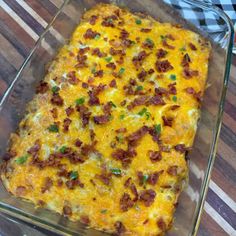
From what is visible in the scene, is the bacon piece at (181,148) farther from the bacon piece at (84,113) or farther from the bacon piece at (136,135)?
the bacon piece at (84,113)

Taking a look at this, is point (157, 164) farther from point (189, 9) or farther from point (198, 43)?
point (189, 9)

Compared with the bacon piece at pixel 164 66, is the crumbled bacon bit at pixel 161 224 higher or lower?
lower

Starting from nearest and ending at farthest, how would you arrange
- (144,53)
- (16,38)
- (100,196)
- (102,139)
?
(100,196) → (102,139) → (144,53) → (16,38)

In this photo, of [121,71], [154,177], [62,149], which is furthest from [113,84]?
[154,177]

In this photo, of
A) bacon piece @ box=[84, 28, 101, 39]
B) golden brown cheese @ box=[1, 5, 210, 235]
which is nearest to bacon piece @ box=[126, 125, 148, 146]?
golden brown cheese @ box=[1, 5, 210, 235]

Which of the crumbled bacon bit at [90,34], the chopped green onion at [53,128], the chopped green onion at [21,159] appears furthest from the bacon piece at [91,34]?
the chopped green onion at [21,159]

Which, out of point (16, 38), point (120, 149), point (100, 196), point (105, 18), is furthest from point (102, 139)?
point (16, 38)

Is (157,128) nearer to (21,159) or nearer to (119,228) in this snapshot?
(119,228)
